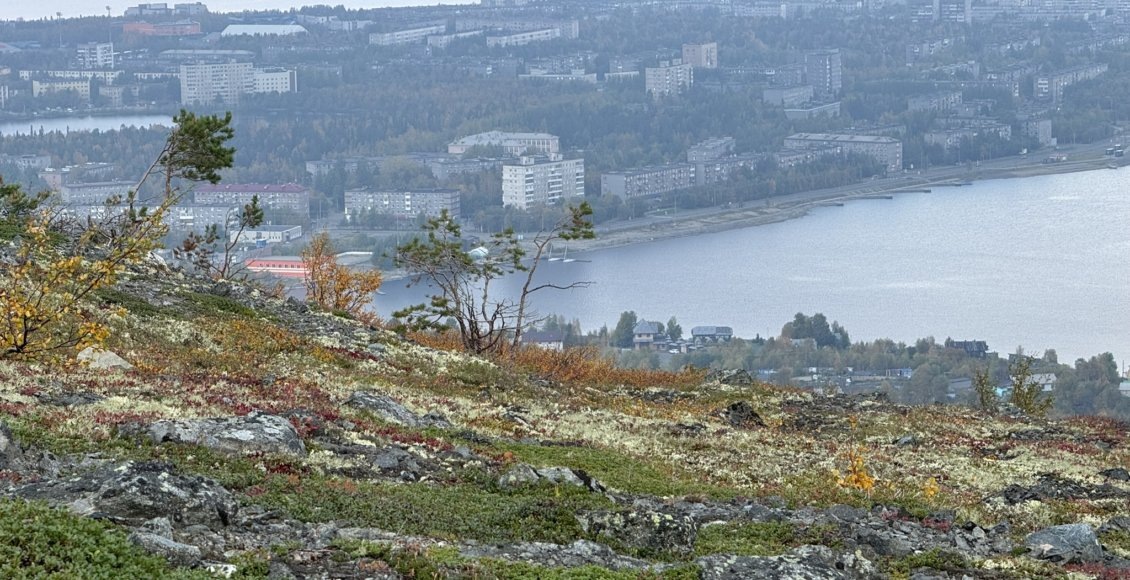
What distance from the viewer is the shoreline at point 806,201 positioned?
106m

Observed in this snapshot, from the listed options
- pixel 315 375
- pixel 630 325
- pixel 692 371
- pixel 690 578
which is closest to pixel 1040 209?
pixel 630 325

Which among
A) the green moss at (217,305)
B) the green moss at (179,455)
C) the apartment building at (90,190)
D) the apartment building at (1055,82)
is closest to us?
the green moss at (179,455)

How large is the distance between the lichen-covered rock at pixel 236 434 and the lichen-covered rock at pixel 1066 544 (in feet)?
15.3

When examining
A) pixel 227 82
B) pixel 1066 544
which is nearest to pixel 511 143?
pixel 227 82

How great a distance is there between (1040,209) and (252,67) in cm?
10470

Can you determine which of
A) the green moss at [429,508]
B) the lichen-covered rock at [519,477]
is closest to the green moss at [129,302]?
the lichen-covered rock at [519,477]

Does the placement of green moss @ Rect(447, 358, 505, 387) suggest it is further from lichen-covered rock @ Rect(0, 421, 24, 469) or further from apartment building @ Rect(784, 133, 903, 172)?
apartment building @ Rect(784, 133, 903, 172)

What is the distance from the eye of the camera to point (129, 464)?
8.24 meters

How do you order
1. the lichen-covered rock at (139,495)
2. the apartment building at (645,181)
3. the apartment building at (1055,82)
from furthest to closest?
1. the apartment building at (1055,82)
2. the apartment building at (645,181)
3. the lichen-covered rock at (139,495)

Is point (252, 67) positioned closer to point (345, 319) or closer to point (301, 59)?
point (301, 59)

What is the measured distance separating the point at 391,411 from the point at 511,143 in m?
142

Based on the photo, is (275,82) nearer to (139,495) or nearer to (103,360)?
(103,360)

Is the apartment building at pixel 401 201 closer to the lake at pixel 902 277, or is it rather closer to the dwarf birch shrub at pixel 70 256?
the lake at pixel 902 277

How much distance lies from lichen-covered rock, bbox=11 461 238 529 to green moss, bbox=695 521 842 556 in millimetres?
2676
